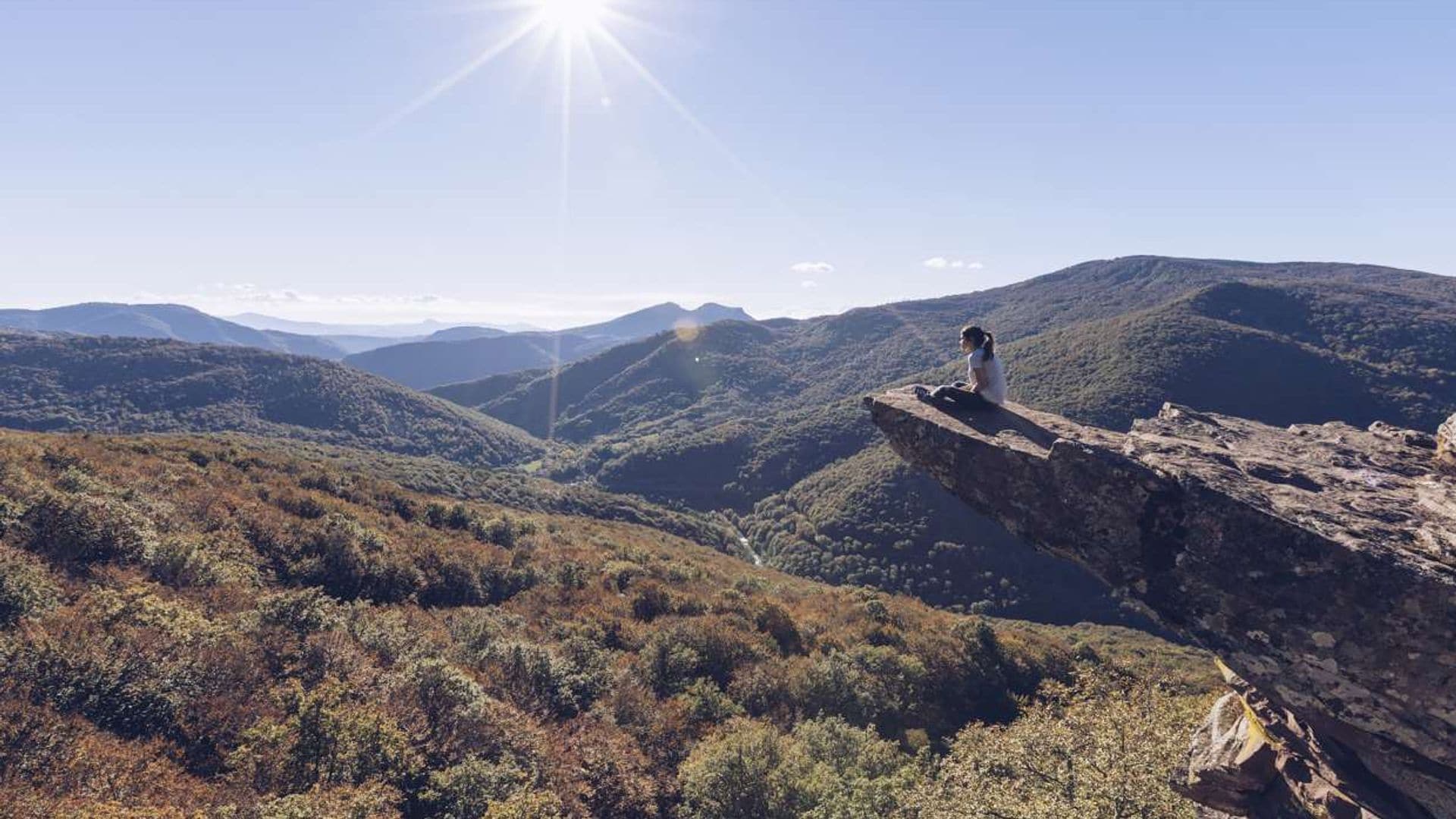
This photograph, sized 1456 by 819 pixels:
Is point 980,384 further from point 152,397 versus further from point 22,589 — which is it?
point 152,397

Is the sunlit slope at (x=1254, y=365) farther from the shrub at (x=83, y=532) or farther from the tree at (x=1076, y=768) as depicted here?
the shrub at (x=83, y=532)

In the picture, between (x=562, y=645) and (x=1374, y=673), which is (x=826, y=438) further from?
(x=1374, y=673)

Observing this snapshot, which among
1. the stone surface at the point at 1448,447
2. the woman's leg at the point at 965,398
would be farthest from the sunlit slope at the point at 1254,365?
the woman's leg at the point at 965,398

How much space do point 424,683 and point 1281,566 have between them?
21.9m

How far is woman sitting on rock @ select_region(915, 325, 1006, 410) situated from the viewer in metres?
14.2

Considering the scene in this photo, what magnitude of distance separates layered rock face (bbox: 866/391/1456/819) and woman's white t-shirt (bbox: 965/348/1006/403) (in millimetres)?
1247

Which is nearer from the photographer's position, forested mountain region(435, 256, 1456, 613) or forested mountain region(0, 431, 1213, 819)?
forested mountain region(0, 431, 1213, 819)

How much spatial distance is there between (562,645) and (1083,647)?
1877 inches

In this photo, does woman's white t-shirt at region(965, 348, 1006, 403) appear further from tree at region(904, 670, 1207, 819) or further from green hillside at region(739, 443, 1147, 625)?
green hillside at region(739, 443, 1147, 625)

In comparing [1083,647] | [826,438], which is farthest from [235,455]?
[826,438]

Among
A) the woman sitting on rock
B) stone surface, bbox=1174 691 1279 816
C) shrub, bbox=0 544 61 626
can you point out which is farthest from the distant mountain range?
shrub, bbox=0 544 61 626

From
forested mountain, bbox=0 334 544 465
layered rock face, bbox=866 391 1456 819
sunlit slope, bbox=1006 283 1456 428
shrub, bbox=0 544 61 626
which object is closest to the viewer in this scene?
layered rock face, bbox=866 391 1456 819

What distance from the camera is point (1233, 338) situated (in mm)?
142750

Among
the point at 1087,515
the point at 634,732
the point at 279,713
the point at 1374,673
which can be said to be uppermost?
the point at 1087,515
